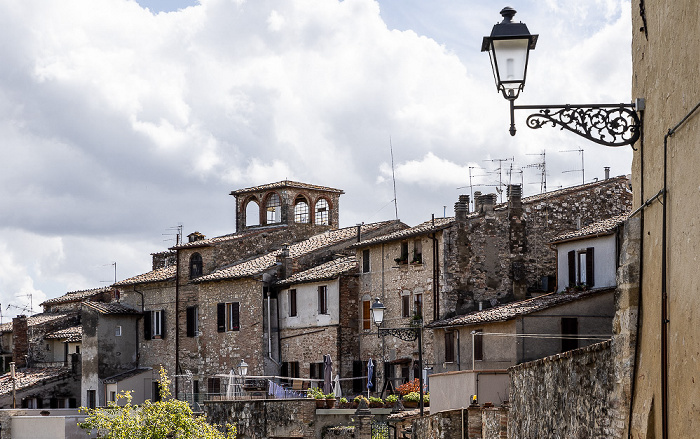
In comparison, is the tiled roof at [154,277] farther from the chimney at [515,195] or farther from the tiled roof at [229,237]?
the chimney at [515,195]

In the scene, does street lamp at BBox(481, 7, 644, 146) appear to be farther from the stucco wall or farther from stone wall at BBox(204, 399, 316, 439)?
stone wall at BBox(204, 399, 316, 439)

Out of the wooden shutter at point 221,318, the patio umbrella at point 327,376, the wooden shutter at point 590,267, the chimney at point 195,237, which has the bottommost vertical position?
the patio umbrella at point 327,376

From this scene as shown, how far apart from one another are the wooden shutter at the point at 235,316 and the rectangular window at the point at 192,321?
10.7 ft

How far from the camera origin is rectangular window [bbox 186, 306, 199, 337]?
167 ft

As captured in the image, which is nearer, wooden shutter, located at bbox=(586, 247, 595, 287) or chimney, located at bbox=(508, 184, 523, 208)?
wooden shutter, located at bbox=(586, 247, 595, 287)

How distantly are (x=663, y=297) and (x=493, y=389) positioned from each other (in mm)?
15210

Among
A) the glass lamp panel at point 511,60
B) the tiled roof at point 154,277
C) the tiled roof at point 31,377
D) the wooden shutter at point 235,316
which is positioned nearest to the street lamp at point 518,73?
the glass lamp panel at point 511,60

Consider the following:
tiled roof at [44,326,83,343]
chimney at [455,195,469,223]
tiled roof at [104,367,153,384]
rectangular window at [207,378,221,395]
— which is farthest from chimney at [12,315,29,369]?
chimney at [455,195,469,223]

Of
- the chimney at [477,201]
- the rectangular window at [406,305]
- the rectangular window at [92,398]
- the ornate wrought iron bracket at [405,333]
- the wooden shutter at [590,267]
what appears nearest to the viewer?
the wooden shutter at [590,267]

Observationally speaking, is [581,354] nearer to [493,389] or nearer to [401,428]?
[493,389]

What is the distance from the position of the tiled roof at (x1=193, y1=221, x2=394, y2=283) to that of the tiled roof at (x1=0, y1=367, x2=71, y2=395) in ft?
41.0

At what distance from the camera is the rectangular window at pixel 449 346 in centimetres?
3594

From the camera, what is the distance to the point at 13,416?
142 ft

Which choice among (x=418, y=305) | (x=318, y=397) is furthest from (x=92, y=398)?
(x=418, y=305)
